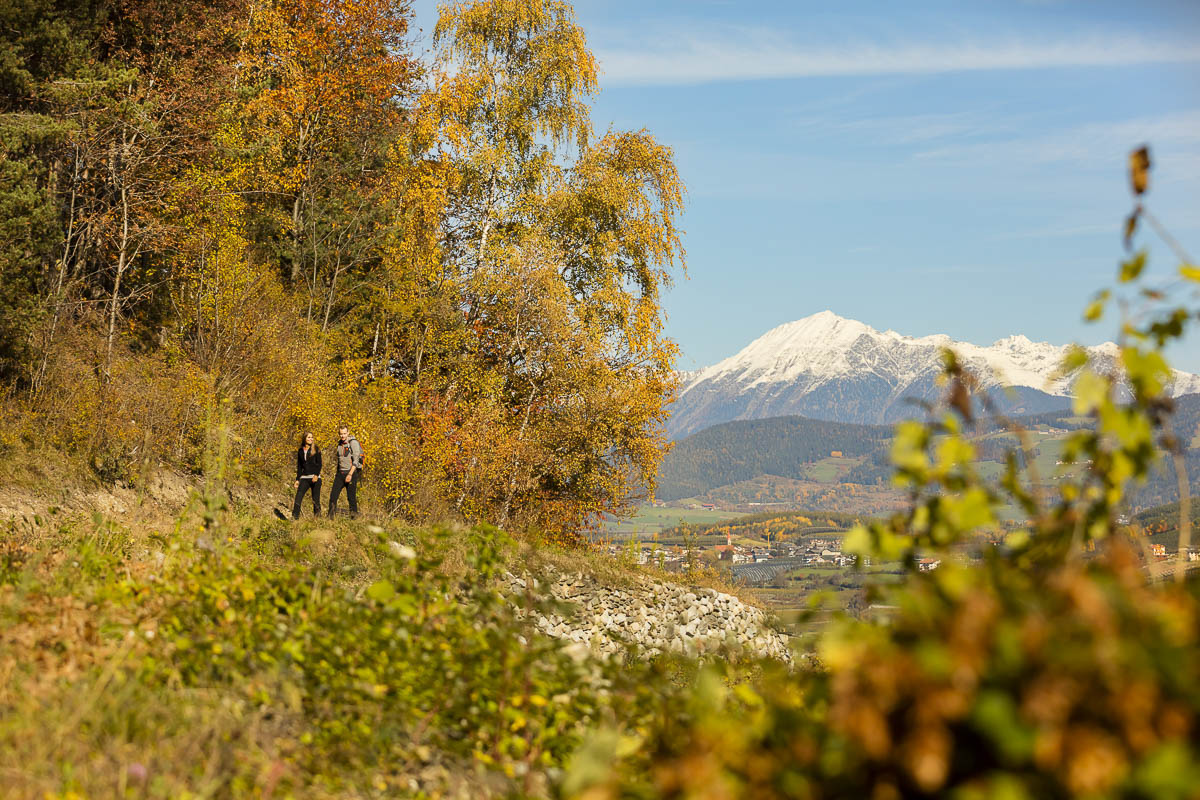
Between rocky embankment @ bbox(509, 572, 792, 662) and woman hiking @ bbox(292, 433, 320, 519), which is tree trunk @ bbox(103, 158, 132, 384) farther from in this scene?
rocky embankment @ bbox(509, 572, 792, 662)

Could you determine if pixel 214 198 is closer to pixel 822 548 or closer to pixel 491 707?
pixel 491 707

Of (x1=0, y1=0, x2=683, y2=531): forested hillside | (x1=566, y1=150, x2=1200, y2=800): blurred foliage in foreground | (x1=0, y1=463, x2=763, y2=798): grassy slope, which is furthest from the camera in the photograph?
(x1=0, y1=0, x2=683, y2=531): forested hillside

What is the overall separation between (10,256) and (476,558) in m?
12.1

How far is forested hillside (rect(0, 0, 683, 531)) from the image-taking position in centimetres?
1513

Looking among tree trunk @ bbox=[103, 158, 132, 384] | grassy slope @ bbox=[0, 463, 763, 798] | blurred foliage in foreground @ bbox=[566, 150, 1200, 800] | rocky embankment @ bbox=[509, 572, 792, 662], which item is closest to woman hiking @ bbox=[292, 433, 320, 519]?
tree trunk @ bbox=[103, 158, 132, 384]

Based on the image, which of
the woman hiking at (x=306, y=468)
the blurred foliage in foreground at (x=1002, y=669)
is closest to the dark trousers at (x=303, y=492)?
the woman hiking at (x=306, y=468)

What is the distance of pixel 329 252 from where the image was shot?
79.7 ft

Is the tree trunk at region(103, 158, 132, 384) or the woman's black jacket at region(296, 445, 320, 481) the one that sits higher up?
the tree trunk at region(103, 158, 132, 384)

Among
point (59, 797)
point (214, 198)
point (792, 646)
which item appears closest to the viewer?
point (59, 797)

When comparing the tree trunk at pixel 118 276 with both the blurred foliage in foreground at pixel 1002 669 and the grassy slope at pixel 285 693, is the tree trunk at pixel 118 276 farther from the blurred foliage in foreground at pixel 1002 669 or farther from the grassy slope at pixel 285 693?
the blurred foliage in foreground at pixel 1002 669

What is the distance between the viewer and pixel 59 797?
2910mm

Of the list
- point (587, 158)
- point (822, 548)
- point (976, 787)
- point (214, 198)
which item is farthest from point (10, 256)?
point (822, 548)

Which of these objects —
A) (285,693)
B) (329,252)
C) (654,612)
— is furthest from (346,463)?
(285,693)

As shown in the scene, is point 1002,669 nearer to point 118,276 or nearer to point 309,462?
point 309,462
